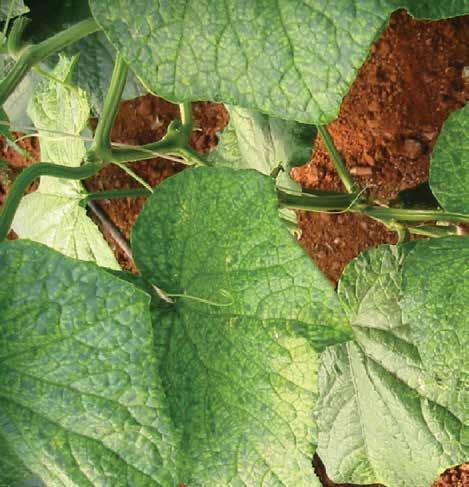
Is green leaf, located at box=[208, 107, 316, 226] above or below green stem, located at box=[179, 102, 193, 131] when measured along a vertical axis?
below

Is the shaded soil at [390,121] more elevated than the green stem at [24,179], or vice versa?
the green stem at [24,179]

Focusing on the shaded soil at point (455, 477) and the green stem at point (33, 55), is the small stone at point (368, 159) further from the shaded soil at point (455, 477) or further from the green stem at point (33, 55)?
the green stem at point (33, 55)

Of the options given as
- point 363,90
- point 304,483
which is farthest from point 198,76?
point 363,90


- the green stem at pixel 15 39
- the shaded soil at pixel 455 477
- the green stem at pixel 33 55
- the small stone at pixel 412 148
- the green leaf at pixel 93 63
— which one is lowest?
the shaded soil at pixel 455 477

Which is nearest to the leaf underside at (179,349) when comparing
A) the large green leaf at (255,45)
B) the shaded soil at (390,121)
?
the large green leaf at (255,45)

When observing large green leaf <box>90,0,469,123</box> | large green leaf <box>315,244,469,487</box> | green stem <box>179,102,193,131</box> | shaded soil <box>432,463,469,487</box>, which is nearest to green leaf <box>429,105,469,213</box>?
large green leaf <box>315,244,469,487</box>

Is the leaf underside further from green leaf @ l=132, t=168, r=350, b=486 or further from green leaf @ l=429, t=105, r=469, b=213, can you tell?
green leaf @ l=429, t=105, r=469, b=213

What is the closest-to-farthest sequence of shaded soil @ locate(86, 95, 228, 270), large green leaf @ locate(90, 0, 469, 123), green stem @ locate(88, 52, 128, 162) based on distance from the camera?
large green leaf @ locate(90, 0, 469, 123) → green stem @ locate(88, 52, 128, 162) → shaded soil @ locate(86, 95, 228, 270)

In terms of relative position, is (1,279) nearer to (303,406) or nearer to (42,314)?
(42,314)

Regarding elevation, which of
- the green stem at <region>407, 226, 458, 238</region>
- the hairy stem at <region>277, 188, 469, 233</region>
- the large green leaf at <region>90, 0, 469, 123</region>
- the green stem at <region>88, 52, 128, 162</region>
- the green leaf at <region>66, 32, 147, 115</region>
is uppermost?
the large green leaf at <region>90, 0, 469, 123</region>
